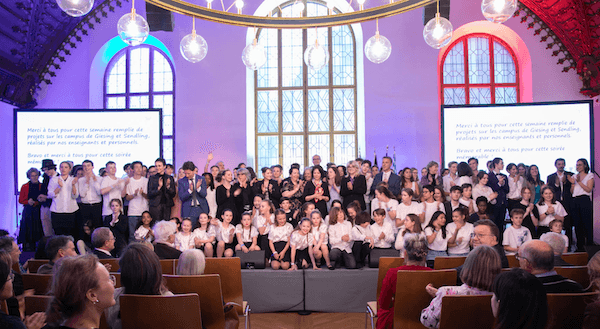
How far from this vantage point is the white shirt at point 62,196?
6.09 meters

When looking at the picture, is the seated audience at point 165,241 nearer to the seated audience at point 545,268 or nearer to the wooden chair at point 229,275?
the wooden chair at point 229,275

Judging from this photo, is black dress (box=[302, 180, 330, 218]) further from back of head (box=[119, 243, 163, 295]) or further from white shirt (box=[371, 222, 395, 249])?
back of head (box=[119, 243, 163, 295])

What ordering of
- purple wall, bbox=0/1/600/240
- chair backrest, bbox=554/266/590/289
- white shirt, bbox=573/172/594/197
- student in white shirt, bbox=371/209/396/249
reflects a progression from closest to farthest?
chair backrest, bbox=554/266/590/289 < student in white shirt, bbox=371/209/396/249 < white shirt, bbox=573/172/594/197 < purple wall, bbox=0/1/600/240

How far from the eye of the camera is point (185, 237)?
5367mm

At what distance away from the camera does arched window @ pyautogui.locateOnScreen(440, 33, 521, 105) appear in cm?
941

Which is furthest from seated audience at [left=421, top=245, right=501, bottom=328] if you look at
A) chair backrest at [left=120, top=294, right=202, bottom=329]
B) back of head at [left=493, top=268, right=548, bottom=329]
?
chair backrest at [left=120, top=294, right=202, bottom=329]

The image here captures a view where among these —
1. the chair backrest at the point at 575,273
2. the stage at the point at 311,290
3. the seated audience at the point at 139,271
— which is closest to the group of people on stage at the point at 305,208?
the stage at the point at 311,290

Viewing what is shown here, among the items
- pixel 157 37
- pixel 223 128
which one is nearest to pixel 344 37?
pixel 223 128

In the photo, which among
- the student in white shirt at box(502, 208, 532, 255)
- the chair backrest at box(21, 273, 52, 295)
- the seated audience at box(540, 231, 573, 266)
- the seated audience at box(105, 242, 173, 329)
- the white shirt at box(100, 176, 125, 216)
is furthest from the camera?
the white shirt at box(100, 176, 125, 216)

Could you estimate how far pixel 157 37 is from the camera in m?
9.33

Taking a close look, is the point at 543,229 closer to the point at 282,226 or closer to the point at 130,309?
the point at 282,226

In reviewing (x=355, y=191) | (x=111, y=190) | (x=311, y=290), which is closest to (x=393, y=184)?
(x=355, y=191)

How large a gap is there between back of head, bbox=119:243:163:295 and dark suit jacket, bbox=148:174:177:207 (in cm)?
396

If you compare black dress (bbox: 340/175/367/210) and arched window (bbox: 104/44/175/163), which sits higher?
arched window (bbox: 104/44/175/163)
